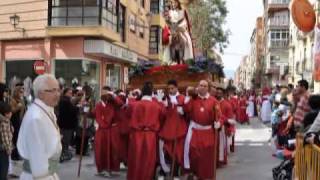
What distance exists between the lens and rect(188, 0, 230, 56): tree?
49031 millimetres

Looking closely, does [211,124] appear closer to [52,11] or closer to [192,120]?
[192,120]

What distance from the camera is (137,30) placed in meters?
36.9

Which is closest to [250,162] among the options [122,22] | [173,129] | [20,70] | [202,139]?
[202,139]

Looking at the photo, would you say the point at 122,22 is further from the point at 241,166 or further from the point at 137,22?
the point at 241,166

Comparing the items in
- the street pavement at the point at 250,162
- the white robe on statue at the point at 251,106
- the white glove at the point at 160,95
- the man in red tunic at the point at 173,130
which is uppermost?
the white glove at the point at 160,95

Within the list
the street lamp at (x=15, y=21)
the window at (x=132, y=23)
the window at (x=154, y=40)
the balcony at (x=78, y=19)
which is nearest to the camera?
the balcony at (x=78, y=19)

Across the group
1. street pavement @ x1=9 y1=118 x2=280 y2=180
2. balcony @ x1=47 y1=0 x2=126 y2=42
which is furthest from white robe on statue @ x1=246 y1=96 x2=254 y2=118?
street pavement @ x1=9 y1=118 x2=280 y2=180

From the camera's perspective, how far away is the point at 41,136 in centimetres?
524

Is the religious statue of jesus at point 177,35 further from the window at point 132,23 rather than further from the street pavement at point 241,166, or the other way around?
the window at point 132,23

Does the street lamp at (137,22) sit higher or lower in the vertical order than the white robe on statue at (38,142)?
higher

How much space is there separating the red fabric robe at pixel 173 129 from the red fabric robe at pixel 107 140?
1626 millimetres

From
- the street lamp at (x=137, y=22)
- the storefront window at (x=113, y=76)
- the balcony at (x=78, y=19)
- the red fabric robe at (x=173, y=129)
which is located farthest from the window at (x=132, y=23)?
the red fabric robe at (x=173, y=129)

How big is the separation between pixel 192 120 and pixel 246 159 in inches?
194

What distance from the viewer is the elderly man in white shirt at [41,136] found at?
5188 millimetres
